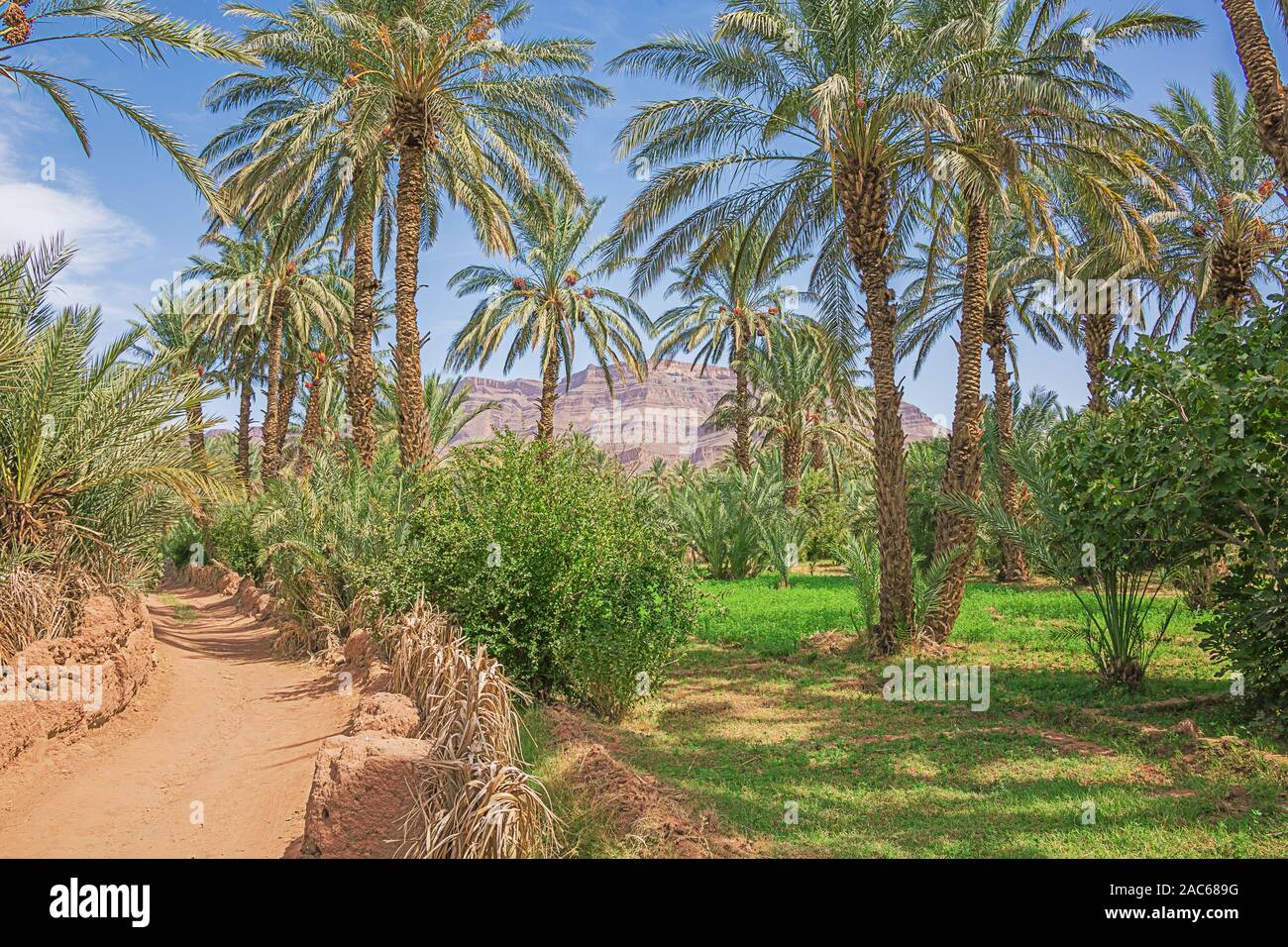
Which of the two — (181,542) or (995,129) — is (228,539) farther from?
(995,129)

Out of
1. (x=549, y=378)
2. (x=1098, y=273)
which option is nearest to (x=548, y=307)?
(x=549, y=378)

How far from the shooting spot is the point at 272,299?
24578mm

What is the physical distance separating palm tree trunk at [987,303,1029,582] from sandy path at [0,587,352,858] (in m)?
16.4

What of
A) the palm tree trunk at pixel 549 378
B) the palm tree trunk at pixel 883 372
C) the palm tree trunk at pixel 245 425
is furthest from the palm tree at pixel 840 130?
the palm tree trunk at pixel 245 425

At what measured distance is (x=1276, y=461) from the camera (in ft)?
23.3

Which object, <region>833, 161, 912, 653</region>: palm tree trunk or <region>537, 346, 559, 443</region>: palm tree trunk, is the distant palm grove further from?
<region>537, 346, 559, 443</region>: palm tree trunk

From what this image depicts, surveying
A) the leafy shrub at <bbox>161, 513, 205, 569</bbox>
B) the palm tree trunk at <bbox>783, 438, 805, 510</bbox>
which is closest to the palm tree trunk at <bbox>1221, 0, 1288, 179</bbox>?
the palm tree trunk at <bbox>783, 438, 805, 510</bbox>

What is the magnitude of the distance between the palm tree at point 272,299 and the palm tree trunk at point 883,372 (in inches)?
652

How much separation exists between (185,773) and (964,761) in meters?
6.98

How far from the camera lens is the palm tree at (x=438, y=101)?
46.6 ft

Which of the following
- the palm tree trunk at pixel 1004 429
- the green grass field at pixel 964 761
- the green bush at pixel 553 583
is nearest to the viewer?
the green grass field at pixel 964 761

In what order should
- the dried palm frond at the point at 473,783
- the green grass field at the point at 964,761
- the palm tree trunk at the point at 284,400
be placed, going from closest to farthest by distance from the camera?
the dried palm frond at the point at 473,783 < the green grass field at the point at 964,761 < the palm tree trunk at the point at 284,400

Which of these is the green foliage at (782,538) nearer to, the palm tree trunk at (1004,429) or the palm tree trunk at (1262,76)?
the palm tree trunk at (1004,429)
